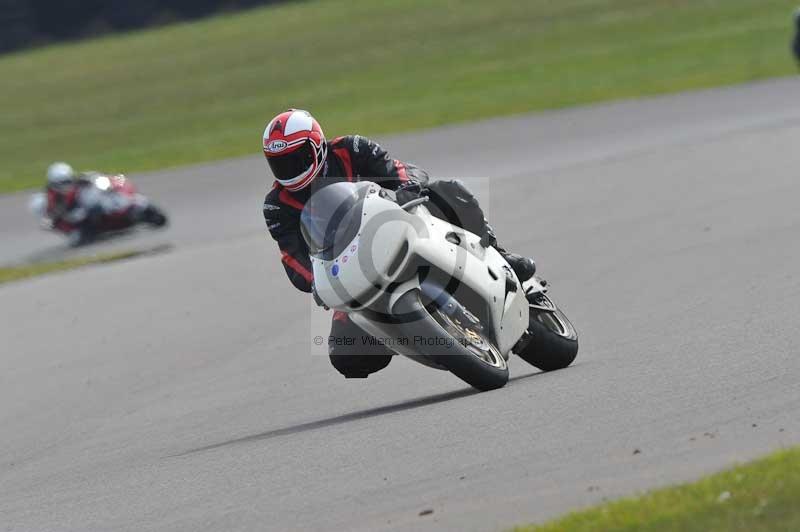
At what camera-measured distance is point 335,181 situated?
23.4 feet

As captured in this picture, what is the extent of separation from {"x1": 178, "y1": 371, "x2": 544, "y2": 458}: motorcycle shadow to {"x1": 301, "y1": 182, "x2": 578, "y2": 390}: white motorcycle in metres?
0.29

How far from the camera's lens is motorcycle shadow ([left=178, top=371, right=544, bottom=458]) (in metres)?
6.81

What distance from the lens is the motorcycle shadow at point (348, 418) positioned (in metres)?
6.81

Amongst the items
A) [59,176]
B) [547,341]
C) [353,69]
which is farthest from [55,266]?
[353,69]

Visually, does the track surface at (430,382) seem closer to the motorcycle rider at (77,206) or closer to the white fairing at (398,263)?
the white fairing at (398,263)

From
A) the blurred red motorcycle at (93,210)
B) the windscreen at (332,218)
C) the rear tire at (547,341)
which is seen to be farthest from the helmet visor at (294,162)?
the blurred red motorcycle at (93,210)

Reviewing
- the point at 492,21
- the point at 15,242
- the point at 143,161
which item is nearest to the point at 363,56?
the point at 492,21

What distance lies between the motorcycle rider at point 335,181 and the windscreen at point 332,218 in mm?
273

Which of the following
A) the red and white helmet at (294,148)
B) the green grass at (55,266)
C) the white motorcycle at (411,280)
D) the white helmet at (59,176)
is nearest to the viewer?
the white motorcycle at (411,280)

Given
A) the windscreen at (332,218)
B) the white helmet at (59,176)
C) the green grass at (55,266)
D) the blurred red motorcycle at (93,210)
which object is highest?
the windscreen at (332,218)

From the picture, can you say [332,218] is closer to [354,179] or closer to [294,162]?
[294,162]

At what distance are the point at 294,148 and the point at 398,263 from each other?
35.5 inches

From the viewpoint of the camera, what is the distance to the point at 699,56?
1075 inches

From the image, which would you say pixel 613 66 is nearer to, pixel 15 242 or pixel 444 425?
pixel 15 242
